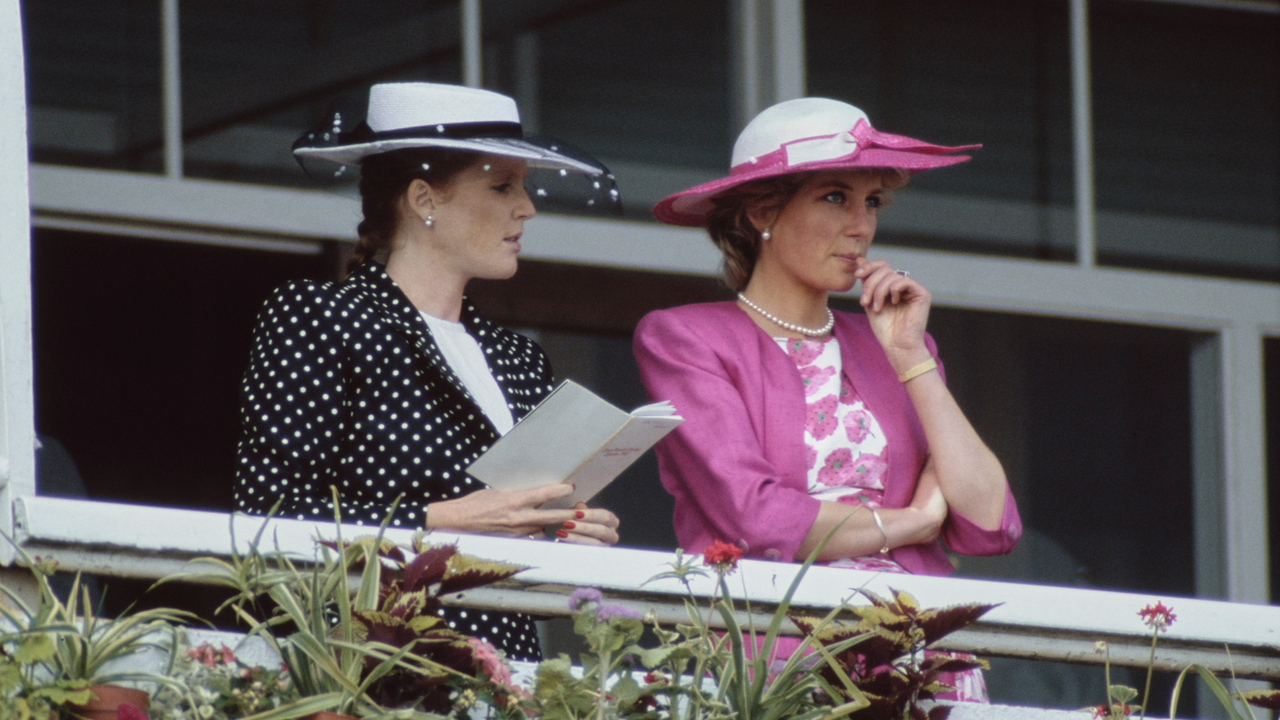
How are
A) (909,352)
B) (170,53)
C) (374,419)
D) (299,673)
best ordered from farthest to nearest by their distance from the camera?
(170,53)
(909,352)
(374,419)
(299,673)

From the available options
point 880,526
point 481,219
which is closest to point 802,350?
point 880,526

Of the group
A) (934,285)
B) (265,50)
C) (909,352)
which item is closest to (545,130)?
(265,50)

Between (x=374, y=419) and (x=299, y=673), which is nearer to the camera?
(x=299, y=673)

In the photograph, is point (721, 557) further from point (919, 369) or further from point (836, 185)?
point (836, 185)

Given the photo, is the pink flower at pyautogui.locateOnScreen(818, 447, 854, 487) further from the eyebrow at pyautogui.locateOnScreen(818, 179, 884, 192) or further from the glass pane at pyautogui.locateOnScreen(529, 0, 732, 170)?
the glass pane at pyautogui.locateOnScreen(529, 0, 732, 170)

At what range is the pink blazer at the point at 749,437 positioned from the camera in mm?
2832

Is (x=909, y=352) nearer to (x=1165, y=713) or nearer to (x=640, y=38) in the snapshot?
(x=640, y=38)

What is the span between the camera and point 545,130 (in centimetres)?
487

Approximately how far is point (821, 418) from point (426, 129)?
0.79 metres

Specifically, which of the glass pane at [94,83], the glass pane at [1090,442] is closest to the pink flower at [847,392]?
the glass pane at [1090,442]

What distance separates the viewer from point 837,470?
298 centimetres

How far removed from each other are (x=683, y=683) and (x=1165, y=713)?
10.5 ft

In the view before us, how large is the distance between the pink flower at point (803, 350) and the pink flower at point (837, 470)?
183mm

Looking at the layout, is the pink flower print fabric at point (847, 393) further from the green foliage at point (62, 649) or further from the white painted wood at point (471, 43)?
the white painted wood at point (471, 43)
